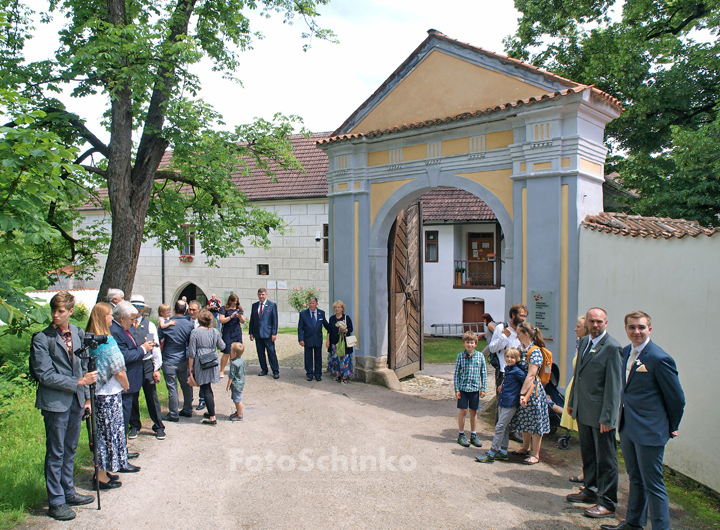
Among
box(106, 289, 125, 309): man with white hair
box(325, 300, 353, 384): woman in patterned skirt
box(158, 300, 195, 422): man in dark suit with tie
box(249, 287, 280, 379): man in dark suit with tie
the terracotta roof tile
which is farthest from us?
box(249, 287, 280, 379): man in dark suit with tie

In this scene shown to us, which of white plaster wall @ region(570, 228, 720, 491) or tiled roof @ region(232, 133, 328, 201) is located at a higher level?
tiled roof @ region(232, 133, 328, 201)

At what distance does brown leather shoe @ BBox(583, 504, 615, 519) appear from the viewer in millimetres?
4648

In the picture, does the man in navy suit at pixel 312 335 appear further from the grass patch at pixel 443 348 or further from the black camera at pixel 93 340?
the black camera at pixel 93 340

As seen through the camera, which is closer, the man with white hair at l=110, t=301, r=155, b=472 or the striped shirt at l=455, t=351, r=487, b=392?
the man with white hair at l=110, t=301, r=155, b=472

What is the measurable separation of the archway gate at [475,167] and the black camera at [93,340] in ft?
19.5

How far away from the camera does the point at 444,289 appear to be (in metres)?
19.6

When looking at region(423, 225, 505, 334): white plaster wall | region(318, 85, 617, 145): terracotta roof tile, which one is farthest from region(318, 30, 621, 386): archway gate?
region(423, 225, 505, 334): white plaster wall

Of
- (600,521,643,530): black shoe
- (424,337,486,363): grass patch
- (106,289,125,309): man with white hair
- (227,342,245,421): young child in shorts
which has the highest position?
(106,289,125,309): man with white hair

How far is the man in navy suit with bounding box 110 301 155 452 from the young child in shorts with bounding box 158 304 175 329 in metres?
1.32

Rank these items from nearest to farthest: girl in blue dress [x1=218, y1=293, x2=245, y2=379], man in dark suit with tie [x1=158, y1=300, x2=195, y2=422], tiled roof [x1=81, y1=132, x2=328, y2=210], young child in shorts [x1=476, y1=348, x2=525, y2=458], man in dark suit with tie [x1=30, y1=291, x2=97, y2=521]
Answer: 1. man in dark suit with tie [x1=30, y1=291, x2=97, y2=521]
2. young child in shorts [x1=476, y1=348, x2=525, y2=458]
3. man in dark suit with tie [x1=158, y1=300, x2=195, y2=422]
4. girl in blue dress [x1=218, y1=293, x2=245, y2=379]
5. tiled roof [x1=81, y1=132, x2=328, y2=210]

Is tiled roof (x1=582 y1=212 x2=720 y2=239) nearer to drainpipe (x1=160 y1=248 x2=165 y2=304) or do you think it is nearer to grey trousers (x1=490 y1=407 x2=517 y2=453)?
grey trousers (x1=490 y1=407 x2=517 y2=453)

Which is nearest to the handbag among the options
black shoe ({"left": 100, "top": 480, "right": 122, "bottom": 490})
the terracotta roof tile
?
black shoe ({"left": 100, "top": 480, "right": 122, "bottom": 490})

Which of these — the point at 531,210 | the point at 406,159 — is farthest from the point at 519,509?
the point at 406,159

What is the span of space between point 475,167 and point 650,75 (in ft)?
28.0
